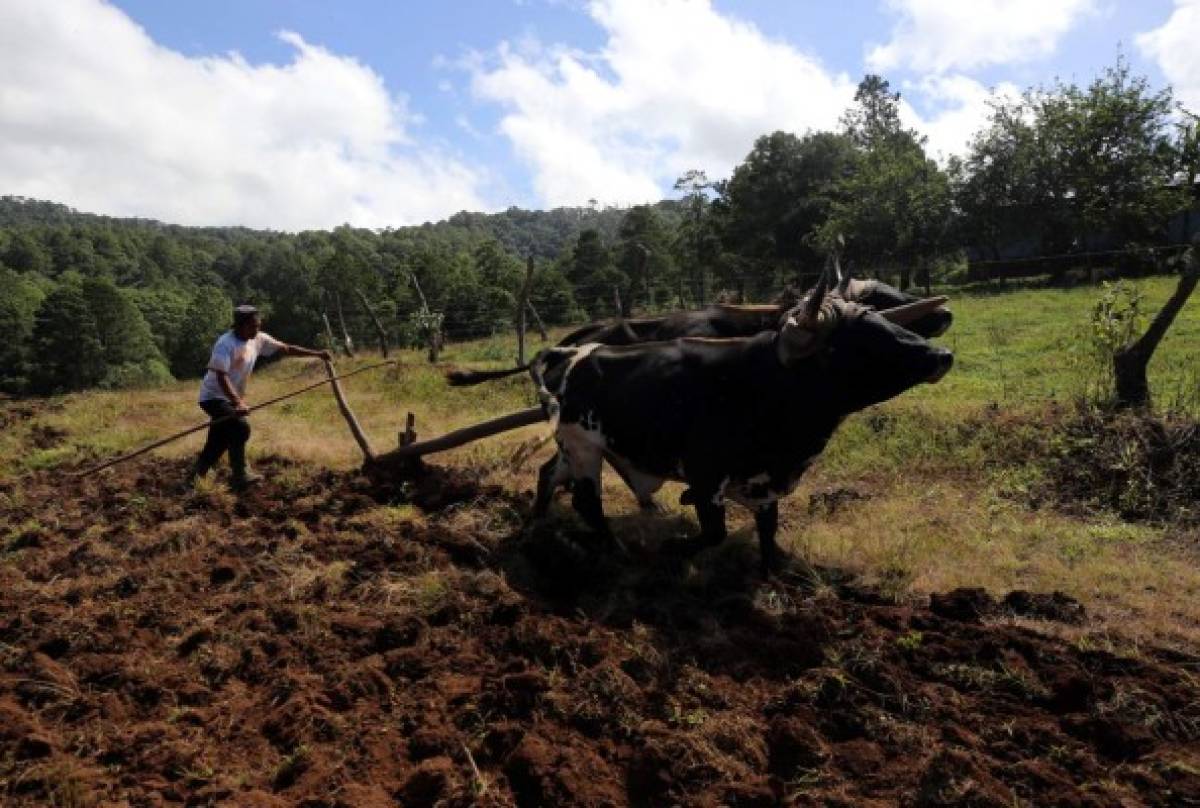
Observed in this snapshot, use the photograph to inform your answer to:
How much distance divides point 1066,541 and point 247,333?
7765 millimetres

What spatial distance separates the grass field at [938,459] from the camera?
235 inches

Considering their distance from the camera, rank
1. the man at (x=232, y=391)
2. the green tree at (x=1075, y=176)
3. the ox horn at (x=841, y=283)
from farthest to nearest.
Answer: the green tree at (x=1075, y=176) < the man at (x=232, y=391) < the ox horn at (x=841, y=283)

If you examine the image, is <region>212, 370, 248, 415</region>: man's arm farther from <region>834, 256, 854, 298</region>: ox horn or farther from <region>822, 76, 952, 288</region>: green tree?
<region>822, 76, 952, 288</region>: green tree

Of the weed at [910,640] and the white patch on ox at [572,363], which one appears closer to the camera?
the weed at [910,640]

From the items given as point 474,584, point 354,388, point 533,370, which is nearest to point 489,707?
point 474,584

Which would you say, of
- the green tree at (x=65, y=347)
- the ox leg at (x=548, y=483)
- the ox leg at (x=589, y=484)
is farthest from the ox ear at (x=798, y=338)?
the green tree at (x=65, y=347)

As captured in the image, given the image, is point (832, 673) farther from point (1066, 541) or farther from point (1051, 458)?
point (1051, 458)

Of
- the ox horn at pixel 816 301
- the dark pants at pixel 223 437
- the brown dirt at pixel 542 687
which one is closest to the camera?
the brown dirt at pixel 542 687

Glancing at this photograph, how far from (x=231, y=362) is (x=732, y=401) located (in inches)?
208

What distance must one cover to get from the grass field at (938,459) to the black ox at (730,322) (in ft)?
5.18

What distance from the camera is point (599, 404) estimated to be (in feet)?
21.6

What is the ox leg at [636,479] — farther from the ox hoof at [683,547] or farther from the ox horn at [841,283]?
the ox horn at [841,283]

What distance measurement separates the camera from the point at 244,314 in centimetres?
841

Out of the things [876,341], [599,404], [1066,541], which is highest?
[876,341]
